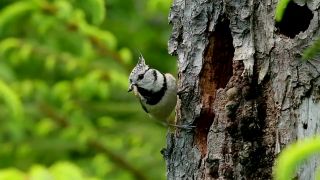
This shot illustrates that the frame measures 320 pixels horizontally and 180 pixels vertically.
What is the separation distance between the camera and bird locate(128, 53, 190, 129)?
3.14 m

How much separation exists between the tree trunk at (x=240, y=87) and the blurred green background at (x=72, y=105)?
1.07 metres

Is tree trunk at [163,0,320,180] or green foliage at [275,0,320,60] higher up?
tree trunk at [163,0,320,180]

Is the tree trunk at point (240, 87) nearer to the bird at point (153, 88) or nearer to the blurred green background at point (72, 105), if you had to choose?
the bird at point (153, 88)

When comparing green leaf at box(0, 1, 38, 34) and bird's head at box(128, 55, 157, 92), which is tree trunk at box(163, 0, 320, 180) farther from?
green leaf at box(0, 1, 38, 34)

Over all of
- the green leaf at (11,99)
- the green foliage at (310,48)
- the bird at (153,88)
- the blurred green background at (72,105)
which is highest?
the blurred green background at (72,105)

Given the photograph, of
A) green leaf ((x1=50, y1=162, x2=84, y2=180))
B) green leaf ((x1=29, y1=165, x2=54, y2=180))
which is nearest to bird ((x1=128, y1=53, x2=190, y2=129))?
green leaf ((x1=50, y1=162, x2=84, y2=180))

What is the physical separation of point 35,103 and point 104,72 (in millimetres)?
525

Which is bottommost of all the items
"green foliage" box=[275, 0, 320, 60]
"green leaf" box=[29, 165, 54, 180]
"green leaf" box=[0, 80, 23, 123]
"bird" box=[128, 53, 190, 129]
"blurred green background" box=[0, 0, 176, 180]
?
"green foliage" box=[275, 0, 320, 60]

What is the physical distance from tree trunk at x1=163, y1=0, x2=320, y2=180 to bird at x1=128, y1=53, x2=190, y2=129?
0.20 meters

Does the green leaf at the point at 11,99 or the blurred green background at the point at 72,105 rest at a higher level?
the blurred green background at the point at 72,105

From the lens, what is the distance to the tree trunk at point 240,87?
8.13 ft

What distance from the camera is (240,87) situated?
266cm

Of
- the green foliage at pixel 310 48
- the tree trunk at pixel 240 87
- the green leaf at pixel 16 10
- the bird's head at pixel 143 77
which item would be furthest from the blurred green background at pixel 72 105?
the green foliage at pixel 310 48

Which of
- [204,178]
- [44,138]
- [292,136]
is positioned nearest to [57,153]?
[44,138]
